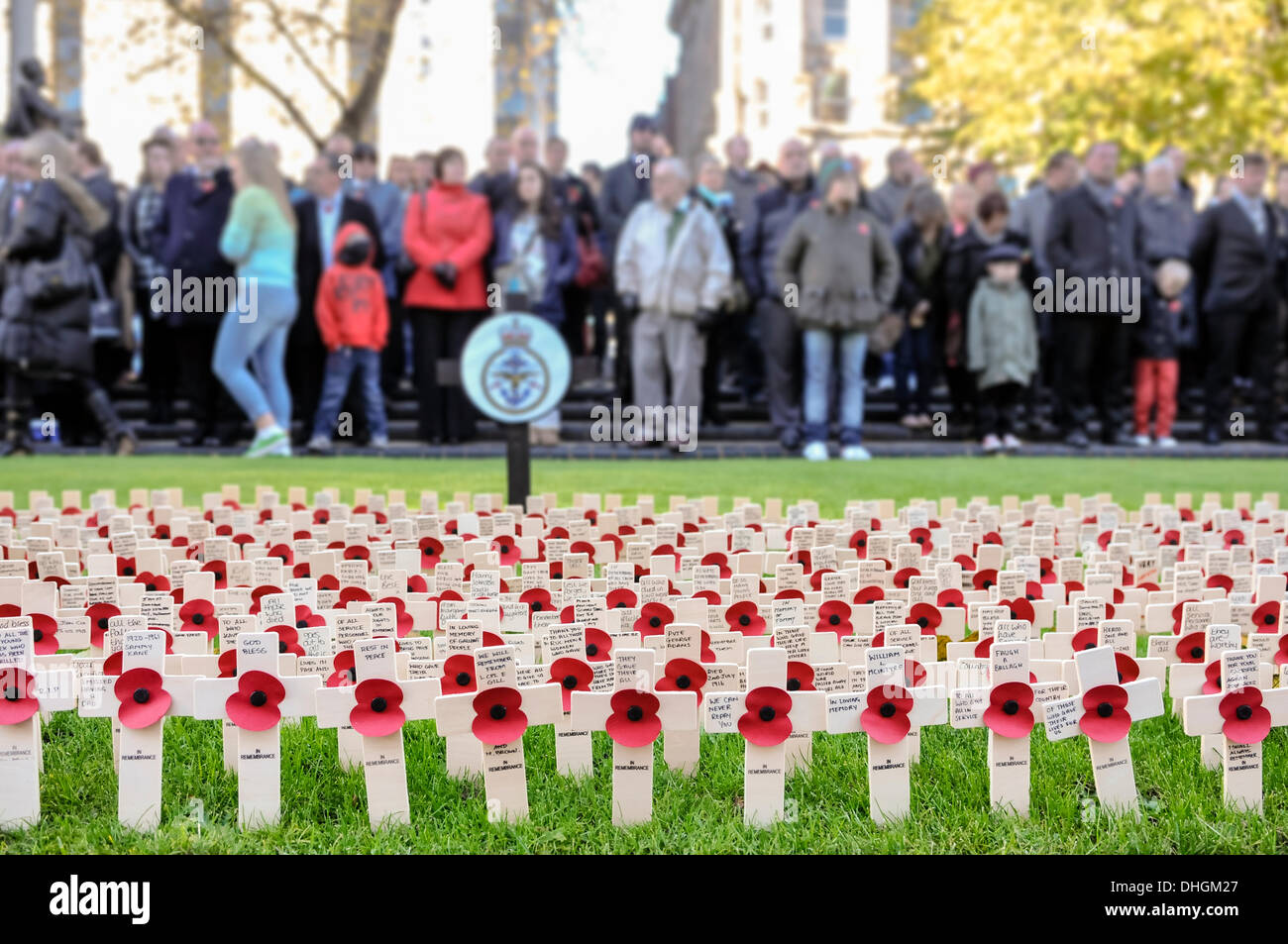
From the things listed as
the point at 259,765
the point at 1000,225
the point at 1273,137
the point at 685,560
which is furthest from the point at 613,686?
the point at 1273,137

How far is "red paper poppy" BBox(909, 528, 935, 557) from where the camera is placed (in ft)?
19.0

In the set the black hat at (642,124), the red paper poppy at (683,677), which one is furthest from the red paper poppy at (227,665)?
the black hat at (642,124)

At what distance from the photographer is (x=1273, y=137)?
22.5 m

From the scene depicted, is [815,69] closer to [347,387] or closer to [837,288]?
[837,288]

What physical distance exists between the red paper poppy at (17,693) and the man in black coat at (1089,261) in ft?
38.9

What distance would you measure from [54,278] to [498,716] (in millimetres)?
10035

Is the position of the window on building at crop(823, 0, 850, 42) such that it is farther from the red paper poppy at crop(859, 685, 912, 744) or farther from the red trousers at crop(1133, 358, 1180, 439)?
the red paper poppy at crop(859, 685, 912, 744)

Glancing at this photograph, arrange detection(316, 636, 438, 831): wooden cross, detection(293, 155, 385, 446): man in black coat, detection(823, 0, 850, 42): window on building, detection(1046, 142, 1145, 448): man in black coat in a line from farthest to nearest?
1. detection(823, 0, 850, 42): window on building
2. detection(1046, 142, 1145, 448): man in black coat
3. detection(293, 155, 385, 446): man in black coat
4. detection(316, 636, 438, 831): wooden cross

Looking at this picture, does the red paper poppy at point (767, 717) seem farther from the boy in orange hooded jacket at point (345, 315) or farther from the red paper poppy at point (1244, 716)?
the boy in orange hooded jacket at point (345, 315)

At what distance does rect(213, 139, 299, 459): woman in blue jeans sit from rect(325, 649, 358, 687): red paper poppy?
28.6 feet

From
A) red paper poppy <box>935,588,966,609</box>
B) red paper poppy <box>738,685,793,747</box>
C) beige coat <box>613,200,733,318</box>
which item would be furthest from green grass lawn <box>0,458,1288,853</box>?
beige coat <box>613,200,733,318</box>

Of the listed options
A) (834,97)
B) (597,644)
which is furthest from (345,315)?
(834,97)

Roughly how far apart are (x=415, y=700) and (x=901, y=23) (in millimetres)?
55029

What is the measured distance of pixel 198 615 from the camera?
12.8ft
